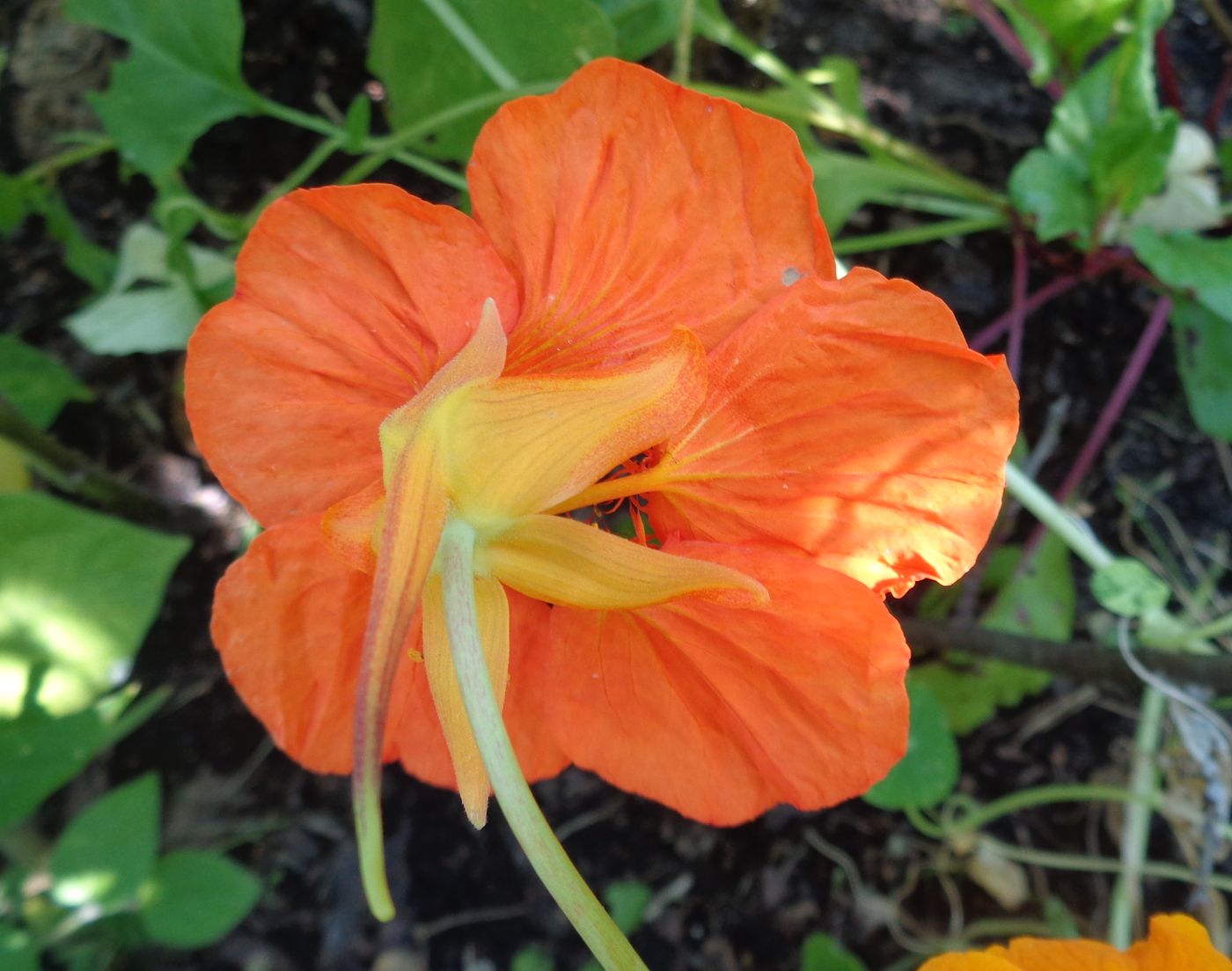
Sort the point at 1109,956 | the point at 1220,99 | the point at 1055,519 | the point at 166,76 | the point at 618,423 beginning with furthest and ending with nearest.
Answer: the point at 1220,99, the point at 166,76, the point at 1055,519, the point at 1109,956, the point at 618,423

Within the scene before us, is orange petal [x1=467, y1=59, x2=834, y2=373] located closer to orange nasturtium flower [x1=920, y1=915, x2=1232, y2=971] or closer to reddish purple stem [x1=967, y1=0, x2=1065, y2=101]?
orange nasturtium flower [x1=920, y1=915, x2=1232, y2=971]

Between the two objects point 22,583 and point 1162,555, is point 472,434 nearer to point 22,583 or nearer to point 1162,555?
point 22,583

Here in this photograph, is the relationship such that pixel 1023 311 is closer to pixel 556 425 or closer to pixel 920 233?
pixel 920 233

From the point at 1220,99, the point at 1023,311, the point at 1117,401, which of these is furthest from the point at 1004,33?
the point at 1117,401

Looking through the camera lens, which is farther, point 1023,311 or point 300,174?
point 1023,311

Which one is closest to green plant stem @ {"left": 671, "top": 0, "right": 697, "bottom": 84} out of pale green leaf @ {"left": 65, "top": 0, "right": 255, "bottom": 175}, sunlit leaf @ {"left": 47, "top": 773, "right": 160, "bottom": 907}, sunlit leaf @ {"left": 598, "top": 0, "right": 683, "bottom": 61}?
sunlit leaf @ {"left": 598, "top": 0, "right": 683, "bottom": 61}

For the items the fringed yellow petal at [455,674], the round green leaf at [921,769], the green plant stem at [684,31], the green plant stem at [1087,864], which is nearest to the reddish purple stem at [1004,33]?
the green plant stem at [684,31]
